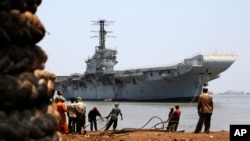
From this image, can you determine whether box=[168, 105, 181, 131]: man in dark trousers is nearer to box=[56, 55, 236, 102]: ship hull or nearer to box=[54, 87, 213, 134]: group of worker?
box=[54, 87, 213, 134]: group of worker

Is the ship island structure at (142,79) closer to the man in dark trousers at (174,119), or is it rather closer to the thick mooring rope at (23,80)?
the man in dark trousers at (174,119)

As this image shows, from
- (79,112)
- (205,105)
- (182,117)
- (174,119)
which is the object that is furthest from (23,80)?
(182,117)

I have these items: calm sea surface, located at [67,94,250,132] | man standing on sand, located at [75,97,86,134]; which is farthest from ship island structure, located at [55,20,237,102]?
man standing on sand, located at [75,97,86,134]

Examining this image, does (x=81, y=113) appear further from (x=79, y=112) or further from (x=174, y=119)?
(x=174, y=119)

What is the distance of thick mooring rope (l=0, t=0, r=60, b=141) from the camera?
204 cm

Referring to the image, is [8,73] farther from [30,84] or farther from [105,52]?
[105,52]

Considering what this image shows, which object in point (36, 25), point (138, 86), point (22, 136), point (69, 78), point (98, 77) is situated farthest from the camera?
point (69, 78)

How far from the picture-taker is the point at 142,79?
6925 cm

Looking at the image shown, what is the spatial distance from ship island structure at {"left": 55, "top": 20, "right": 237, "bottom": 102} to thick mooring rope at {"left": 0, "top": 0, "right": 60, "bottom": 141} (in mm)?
60327

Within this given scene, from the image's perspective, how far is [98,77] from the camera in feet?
265

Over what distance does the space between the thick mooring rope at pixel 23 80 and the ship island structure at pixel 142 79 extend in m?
60.3

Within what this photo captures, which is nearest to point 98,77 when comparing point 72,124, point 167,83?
point 167,83

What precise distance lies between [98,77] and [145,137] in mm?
70183

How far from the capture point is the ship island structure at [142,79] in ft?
208
